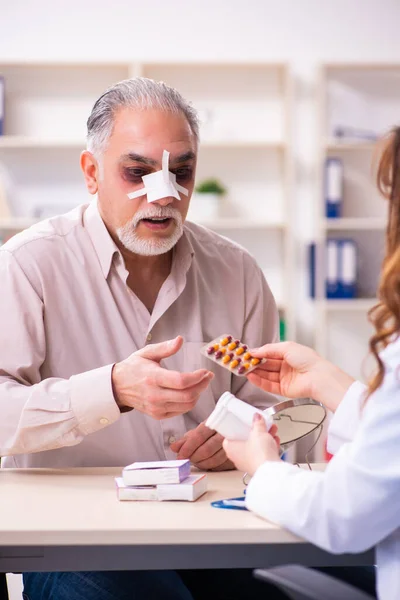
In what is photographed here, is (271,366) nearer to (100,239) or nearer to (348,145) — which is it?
(100,239)

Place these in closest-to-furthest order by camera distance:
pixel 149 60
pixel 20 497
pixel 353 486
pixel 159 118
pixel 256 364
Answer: pixel 353 486 → pixel 20 497 → pixel 256 364 → pixel 159 118 → pixel 149 60

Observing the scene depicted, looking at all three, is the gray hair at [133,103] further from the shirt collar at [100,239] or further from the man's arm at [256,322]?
the man's arm at [256,322]

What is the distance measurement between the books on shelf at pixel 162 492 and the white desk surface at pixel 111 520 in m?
0.01

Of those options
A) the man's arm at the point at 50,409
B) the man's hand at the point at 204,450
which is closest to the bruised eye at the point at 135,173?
the man's arm at the point at 50,409

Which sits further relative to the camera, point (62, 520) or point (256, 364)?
point (256, 364)

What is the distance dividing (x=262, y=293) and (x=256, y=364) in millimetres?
593

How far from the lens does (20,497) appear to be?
1509 millimetres

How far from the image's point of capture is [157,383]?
1610mm

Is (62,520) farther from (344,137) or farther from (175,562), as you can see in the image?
(344,137)

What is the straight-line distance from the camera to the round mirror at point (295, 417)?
153cm

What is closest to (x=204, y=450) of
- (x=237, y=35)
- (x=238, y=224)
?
(x=238, y=224)

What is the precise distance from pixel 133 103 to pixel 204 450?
35.1 inches

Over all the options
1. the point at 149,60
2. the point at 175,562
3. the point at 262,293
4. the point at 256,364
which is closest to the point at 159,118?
the point at 262,293

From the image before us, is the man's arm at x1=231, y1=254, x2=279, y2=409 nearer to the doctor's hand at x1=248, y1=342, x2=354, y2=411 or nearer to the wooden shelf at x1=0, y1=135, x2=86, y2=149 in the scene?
the doctor's hand at x1=248, y1=342, x2=354, y2=411
